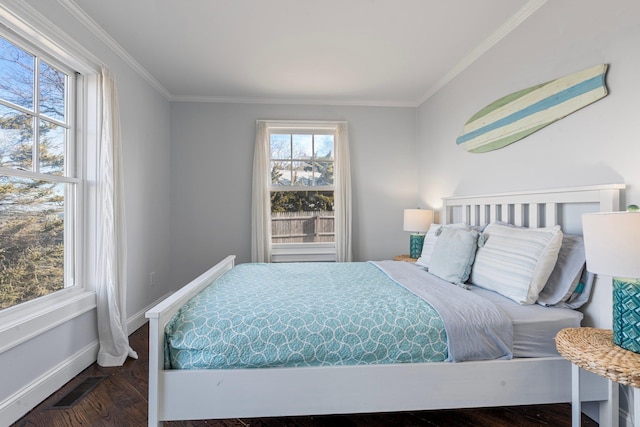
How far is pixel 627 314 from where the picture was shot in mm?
1176

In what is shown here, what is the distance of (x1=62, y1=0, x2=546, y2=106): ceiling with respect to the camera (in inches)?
81.6

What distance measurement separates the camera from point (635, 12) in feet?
4.76

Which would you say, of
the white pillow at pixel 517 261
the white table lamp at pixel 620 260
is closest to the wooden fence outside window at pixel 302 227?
the white pillow at pixel 517 261

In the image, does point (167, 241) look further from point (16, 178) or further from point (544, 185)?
point (544, 185)

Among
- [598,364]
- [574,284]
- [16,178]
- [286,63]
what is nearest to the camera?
[598,364]

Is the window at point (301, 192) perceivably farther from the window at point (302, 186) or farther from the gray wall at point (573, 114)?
the gray wall at point (573, 114)

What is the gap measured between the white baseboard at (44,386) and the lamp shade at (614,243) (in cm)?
287

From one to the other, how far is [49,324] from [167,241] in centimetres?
177

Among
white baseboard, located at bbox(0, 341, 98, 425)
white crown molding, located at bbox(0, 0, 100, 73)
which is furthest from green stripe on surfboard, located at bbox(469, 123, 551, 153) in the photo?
white baseboard, located at bbox(0, 341, 98, 425)

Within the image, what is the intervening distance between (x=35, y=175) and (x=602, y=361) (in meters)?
3.00

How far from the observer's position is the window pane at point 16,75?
1.74 m

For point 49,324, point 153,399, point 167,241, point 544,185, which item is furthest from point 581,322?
point 167,241

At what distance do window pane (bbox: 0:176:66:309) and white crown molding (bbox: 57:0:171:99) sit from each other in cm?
116

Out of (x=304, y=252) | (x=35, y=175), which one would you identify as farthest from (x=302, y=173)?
(x=35, y=175)
